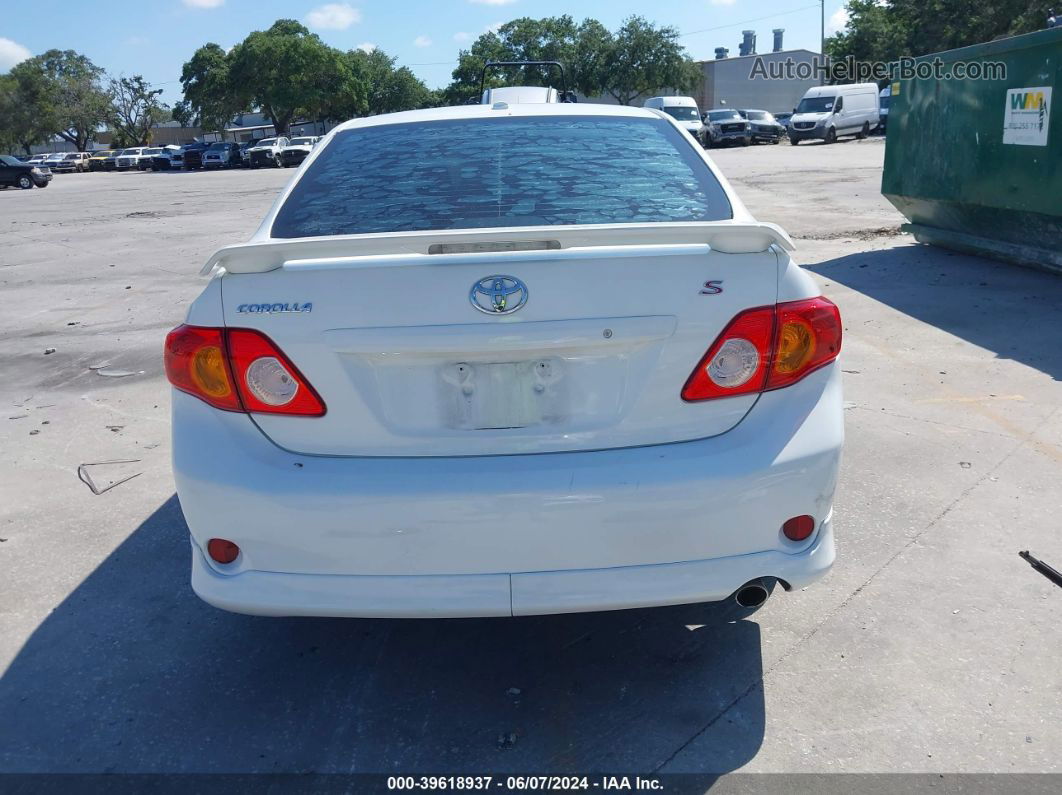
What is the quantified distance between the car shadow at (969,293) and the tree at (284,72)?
6614cm

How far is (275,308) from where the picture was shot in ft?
8.24

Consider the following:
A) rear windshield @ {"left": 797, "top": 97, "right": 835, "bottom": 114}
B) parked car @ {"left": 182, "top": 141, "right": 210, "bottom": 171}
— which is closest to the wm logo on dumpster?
rear windshield @ {"left": 797, "top": 97, "right": 835, "bottom": 114}

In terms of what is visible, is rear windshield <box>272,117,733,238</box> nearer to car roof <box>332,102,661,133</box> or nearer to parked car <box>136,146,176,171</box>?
car roof <box>332,102,661,133</box>

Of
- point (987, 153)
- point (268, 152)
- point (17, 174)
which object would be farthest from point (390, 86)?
point (987, 153)

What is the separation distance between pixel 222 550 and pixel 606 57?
Answer: 245 feet

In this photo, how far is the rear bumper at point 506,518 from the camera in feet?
8.07

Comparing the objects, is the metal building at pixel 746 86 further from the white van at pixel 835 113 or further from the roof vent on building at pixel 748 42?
the white van at pixel 835 113

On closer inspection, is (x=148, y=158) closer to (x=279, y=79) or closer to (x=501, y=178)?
(x=279, y=79)

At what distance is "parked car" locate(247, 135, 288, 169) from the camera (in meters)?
49.8

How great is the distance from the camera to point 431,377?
2498 millimetres

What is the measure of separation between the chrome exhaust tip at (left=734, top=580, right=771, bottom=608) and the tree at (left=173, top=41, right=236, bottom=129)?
246 ft

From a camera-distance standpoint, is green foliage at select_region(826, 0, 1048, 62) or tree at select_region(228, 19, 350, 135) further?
tree at select_region(228, 19, 350, 135)

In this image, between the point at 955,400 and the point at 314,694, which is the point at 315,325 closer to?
the point at 314,694

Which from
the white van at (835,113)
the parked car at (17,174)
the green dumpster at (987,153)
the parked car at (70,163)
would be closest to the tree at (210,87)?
the parked car at (70,163)
